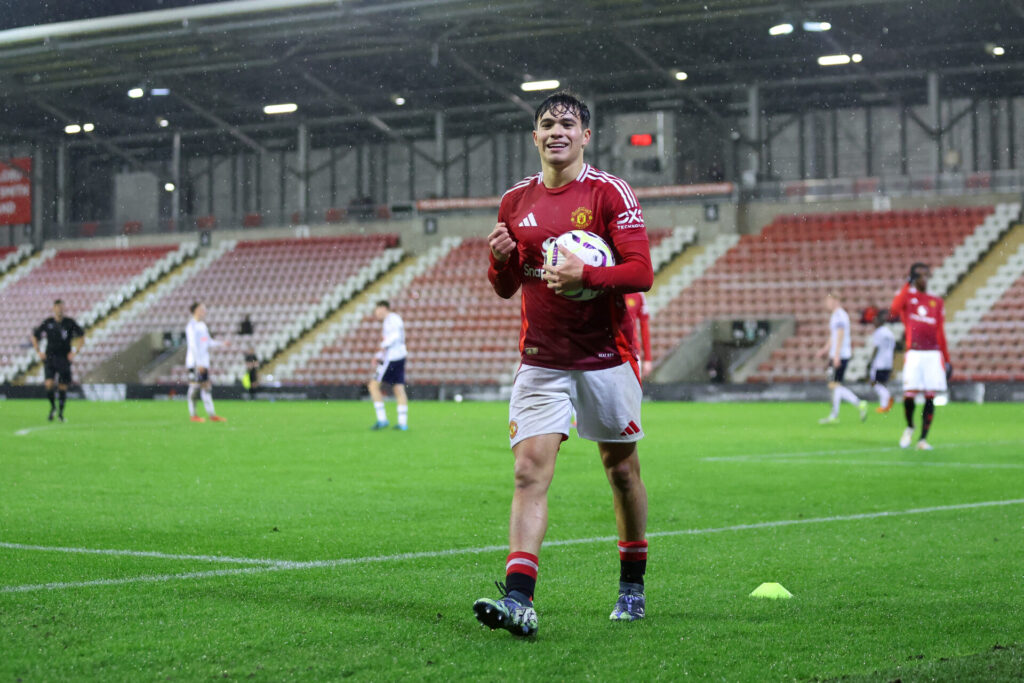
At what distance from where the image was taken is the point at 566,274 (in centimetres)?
527

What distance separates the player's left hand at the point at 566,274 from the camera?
5270mm

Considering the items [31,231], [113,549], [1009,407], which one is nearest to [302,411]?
[1009,407]

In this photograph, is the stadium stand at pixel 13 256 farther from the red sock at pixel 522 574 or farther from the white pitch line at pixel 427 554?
the red sock at pixel 522 574

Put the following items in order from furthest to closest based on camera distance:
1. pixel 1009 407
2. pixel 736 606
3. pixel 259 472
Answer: pixel 1009 407
pixel 259 472
pixel 736 606

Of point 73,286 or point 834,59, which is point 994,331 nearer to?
point 834,59

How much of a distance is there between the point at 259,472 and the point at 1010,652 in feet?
30.1

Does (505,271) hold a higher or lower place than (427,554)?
higher

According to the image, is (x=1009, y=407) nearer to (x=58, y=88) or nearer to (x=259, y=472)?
(x=259, y=472)

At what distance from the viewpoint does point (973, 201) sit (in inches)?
1518

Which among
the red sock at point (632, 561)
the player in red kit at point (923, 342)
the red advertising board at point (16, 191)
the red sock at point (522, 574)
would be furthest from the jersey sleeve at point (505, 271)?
the red advertising board at point (16, 191)

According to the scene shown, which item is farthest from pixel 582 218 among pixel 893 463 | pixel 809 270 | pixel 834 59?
pixel 834 59

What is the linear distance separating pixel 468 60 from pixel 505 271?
35911 mm

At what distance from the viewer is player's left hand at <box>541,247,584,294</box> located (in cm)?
527

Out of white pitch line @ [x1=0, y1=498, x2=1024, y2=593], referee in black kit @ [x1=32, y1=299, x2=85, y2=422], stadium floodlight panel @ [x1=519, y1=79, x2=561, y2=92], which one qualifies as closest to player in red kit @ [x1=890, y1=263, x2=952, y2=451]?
white pitch line @ [x1=0, y1=498, x2=1024, y2=593]
